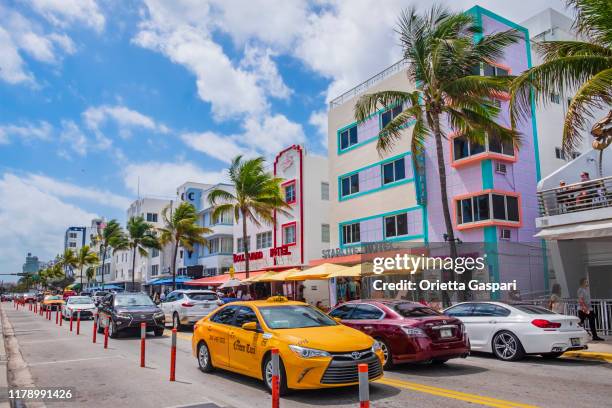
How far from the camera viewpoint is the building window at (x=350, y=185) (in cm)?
2995

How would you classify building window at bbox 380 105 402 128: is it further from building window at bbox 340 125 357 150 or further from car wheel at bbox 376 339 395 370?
car wheel at bbox 376 339 395 370

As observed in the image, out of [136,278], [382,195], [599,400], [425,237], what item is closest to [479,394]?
[599,400]

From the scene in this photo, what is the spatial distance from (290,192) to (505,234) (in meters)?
16.9

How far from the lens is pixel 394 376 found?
9695 mm

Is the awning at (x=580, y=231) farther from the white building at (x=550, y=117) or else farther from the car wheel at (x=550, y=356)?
the white building at (x=550, y=117)

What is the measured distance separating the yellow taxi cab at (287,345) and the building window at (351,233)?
1948 centimetres

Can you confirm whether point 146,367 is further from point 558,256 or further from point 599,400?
point 558,256

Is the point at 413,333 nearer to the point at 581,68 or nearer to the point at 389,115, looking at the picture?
the point at 581,68

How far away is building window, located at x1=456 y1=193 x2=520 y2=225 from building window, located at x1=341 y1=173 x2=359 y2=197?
25.3 ft

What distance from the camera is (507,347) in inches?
466

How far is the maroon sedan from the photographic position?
10.0 meters

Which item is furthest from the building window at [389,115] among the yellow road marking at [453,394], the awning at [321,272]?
the yellow road marking at [453,394]

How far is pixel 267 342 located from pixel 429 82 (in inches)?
526

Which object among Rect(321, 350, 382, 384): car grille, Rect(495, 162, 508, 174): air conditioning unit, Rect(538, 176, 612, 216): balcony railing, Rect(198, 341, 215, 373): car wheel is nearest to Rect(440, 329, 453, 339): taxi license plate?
Rect(321, 350, 382, 384): car grille
